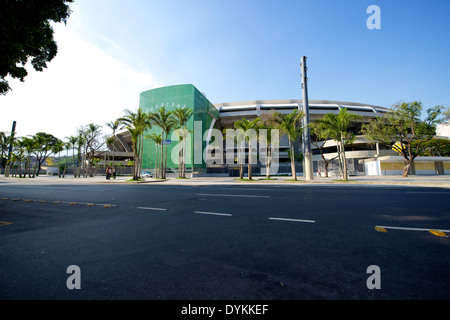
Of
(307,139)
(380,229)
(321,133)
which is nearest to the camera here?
(380,229)

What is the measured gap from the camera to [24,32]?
27.3ft

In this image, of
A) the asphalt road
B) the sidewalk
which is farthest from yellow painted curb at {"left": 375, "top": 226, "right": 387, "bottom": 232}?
the sidewalk

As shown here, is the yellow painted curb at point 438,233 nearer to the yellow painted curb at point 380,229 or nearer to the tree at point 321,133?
the yellow painted curb at point 380,229

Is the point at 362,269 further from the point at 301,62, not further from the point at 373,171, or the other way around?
the point at 373,171

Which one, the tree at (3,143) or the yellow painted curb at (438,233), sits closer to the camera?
the yellow painted curb at (438,233)

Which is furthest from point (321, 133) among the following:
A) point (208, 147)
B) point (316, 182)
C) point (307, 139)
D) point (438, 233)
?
point (438, 233)

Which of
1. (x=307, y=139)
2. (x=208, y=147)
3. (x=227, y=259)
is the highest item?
(x=208, y=147)

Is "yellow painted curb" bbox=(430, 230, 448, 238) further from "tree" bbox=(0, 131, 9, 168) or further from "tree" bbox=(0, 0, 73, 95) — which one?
"tree" bbox=(0, 131, 9, 168)

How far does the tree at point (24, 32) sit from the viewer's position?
301 inches

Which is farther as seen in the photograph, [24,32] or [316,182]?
[316,182]

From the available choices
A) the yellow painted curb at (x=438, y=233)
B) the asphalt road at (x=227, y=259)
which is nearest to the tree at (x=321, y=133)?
the yellow painted curb at (x=438, y=233)

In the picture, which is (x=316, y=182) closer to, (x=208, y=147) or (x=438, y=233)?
(x=438, y=233)

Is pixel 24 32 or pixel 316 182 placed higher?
pixel 24 32
